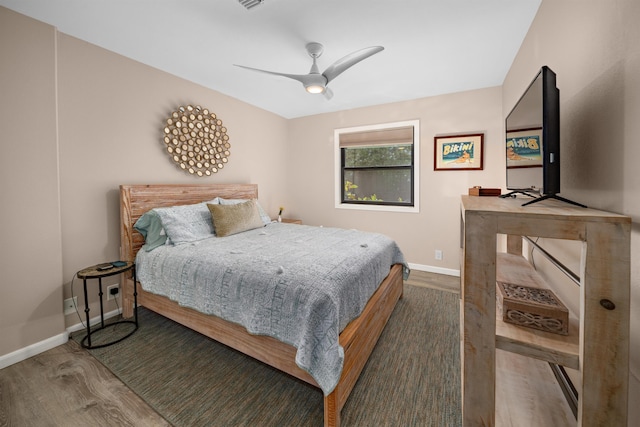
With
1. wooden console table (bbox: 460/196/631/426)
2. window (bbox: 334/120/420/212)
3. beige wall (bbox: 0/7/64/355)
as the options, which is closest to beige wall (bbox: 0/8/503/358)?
beige wall (bbox: 0/7/64/355)

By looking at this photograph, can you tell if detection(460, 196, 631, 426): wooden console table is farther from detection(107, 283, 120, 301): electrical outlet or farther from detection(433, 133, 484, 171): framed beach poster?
detection(107, 283, 120, 301): electrical outlet

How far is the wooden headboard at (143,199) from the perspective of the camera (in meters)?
2.43

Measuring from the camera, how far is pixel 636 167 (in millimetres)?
928

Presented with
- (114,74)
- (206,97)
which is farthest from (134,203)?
(206,97)

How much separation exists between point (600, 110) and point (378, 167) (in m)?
3.08

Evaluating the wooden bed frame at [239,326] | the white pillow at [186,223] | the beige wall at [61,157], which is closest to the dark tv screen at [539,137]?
the wooden bed frame at [239,326]

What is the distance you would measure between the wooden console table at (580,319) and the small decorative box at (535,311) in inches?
1.2

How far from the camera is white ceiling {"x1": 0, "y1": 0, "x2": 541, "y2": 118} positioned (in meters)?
1.85

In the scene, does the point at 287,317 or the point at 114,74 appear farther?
the point at 114,74

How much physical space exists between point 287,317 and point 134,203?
2.07 meters

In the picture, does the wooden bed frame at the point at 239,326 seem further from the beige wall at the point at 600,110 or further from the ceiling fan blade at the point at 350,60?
the ceiling fan blade at the point at 350,60

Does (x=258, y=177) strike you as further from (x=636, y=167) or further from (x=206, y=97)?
(x=636, y=167)

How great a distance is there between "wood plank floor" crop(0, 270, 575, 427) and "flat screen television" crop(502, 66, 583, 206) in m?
0.97

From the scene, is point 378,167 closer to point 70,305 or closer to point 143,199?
point 143,199
